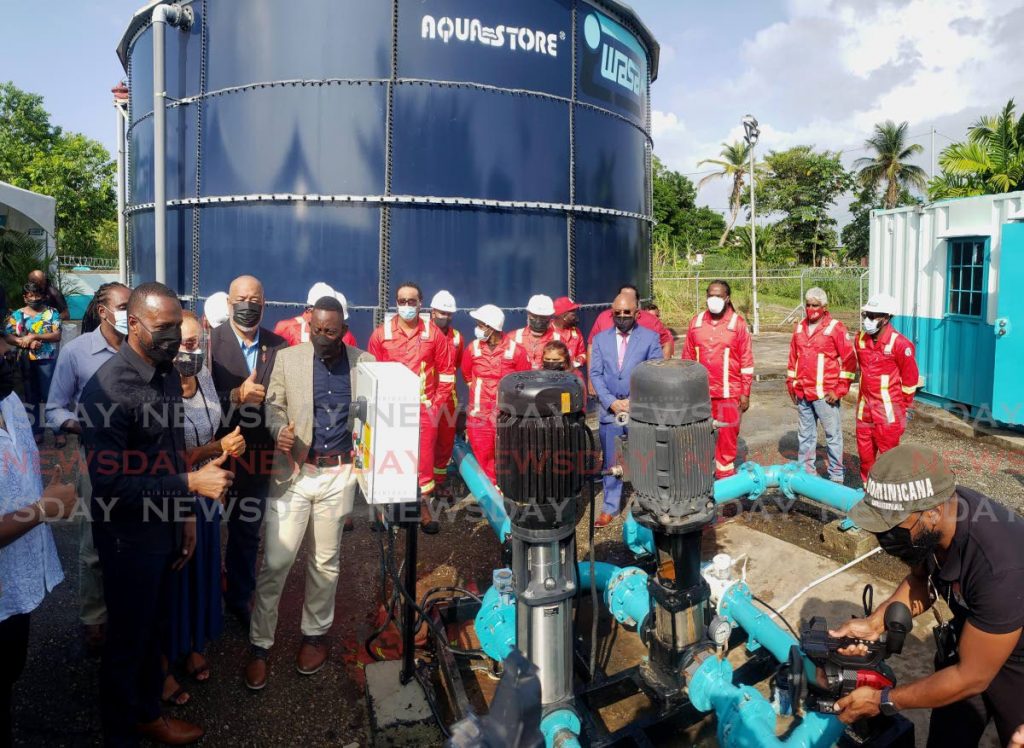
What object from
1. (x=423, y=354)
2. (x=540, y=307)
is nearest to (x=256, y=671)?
(x=423, y=354)

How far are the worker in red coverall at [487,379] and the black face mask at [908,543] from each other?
12.3 ft

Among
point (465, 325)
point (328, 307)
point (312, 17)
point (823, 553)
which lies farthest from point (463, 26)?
point (823, 553)

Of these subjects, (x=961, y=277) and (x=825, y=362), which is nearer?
(x=825, y=362)

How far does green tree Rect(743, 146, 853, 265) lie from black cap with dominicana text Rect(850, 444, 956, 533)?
35.9 metres

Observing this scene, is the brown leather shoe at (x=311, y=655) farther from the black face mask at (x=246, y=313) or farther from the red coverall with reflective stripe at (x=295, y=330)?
the red coverall with reflective stripe at (x=295, y=330)

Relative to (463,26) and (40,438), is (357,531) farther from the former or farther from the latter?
(463,26)

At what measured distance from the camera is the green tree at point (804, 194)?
35.4 m

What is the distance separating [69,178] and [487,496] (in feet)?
125

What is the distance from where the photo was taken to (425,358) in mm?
5633

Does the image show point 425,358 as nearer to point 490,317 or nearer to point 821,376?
point 490,317

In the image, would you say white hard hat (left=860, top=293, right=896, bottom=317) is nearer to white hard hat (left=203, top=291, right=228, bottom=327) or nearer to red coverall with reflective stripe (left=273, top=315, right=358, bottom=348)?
red coverall with reflective stripe (left=273, top=315, right=358, bottom=348)

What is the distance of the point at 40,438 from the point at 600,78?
24.6 feet

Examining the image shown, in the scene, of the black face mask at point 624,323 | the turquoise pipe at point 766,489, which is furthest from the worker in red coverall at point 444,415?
the turquoise pipe at point 766,489

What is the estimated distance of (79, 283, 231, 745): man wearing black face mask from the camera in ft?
8.04
